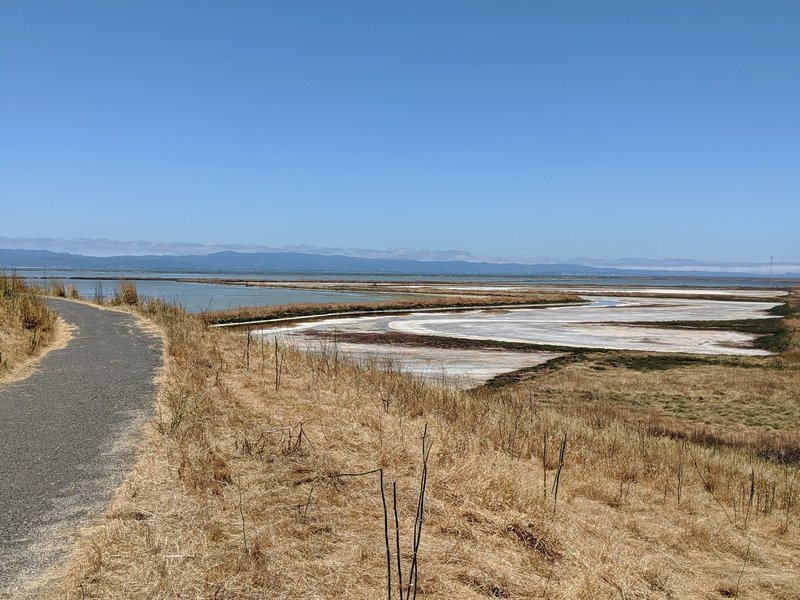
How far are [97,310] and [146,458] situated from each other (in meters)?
23.0

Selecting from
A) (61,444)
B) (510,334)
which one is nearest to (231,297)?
(510,334)

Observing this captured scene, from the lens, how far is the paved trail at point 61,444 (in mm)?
5258

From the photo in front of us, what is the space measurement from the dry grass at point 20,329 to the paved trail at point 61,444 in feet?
1.75

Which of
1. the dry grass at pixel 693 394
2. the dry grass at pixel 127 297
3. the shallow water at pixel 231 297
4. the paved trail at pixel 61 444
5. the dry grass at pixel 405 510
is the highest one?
the dry grass at pixel 127 297

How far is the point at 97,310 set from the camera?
27719mm

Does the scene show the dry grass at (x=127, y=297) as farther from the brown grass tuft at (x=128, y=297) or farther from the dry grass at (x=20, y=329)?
the dry grass at (x=20, y=329)

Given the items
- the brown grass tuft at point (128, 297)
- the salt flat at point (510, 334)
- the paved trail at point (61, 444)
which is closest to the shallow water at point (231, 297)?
the salt flat at point (510, 334)

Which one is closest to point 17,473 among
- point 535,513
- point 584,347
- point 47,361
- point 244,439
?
point 244,439

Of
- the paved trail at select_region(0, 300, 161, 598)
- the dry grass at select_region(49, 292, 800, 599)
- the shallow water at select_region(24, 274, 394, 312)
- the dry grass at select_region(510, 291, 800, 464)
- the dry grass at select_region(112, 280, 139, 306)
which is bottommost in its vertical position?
the shallow water at select_region(24, 274, 394, 312)

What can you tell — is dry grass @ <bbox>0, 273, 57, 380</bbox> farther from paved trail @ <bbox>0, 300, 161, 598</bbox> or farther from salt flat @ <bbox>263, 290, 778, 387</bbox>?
salt flat @ <bbox>263, 290, 778, 387</bbox>

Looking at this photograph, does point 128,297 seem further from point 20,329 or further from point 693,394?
point 693,394

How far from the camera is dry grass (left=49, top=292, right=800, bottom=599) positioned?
5.20 m

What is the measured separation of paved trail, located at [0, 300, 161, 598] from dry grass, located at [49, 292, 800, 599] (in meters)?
0.30

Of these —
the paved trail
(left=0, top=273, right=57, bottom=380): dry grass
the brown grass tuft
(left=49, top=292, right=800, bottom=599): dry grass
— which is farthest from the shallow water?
(left=49, top=292, right=800, bottom=599): dry grass
